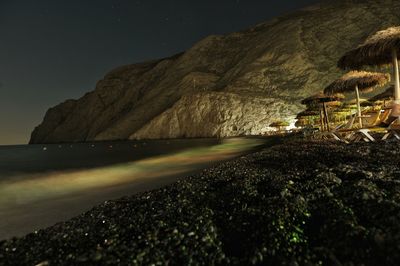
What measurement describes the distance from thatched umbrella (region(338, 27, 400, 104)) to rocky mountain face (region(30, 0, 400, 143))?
4536 centimetres

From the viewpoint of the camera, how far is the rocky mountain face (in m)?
60.0

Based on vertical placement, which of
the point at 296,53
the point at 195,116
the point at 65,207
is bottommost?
the point at 65,207

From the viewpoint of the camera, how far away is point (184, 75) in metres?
82.7

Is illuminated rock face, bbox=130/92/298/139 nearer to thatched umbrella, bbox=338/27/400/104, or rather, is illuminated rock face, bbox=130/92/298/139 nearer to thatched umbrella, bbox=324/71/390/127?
thatched umbrella, bbox=324/71/390/127

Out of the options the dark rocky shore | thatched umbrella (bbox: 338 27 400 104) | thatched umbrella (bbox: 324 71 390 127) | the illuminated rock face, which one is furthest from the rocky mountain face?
the dark rocky shore

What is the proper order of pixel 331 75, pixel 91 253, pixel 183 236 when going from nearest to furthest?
pixel 91 253 → pixel 183 236 → pixel 331 75

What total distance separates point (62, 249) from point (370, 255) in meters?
3.91

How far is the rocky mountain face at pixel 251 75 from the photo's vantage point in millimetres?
59981

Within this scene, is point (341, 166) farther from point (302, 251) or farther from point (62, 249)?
point (62, 249)

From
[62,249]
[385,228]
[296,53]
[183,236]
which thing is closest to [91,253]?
[62,249]

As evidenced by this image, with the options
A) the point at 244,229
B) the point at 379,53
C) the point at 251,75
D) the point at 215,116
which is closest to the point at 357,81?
the point at 379,53

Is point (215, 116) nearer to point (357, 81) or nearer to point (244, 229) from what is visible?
point (357, 81)

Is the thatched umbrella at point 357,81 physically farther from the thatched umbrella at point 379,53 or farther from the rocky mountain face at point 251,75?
the rocky mountain face at point 251,75

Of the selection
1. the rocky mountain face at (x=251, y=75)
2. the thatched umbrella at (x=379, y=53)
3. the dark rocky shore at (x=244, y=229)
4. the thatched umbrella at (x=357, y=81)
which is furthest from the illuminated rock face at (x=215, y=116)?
the dark rocky shore at (x=244, y=229)
